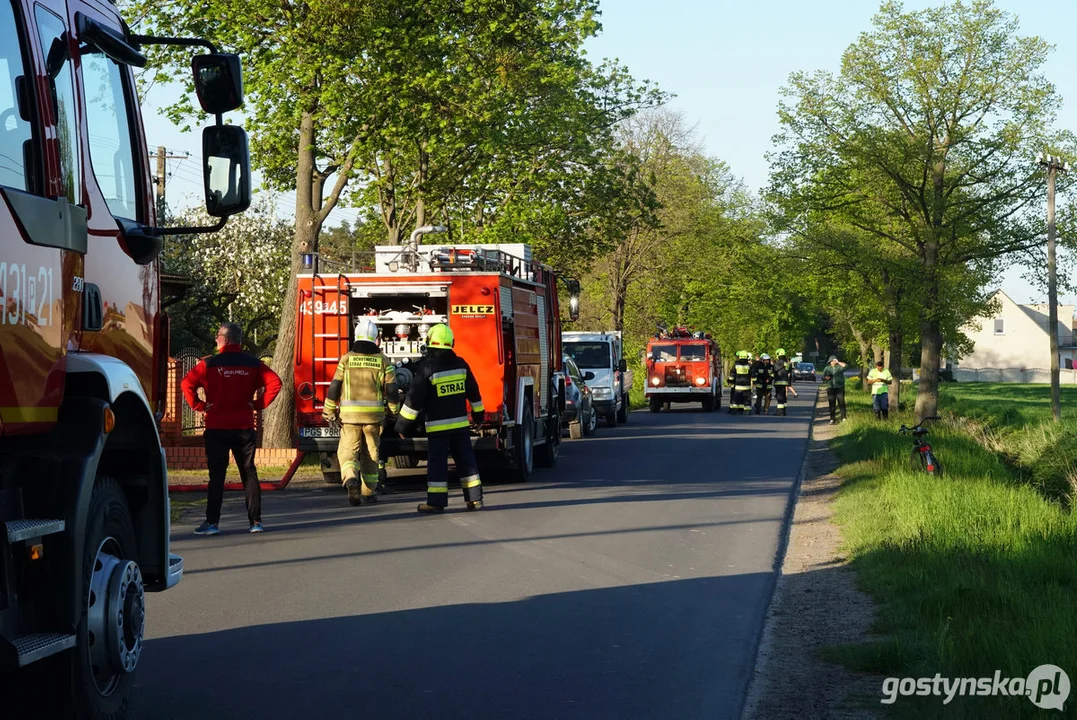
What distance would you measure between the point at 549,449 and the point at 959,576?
38.1 feet

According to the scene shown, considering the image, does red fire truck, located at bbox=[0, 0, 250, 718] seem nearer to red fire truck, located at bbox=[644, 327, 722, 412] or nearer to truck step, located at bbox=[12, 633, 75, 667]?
truck step, located at bbox=[12, 633, 75, 667]

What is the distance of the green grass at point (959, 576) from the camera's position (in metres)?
6.19

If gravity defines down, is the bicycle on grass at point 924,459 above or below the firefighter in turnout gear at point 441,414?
below

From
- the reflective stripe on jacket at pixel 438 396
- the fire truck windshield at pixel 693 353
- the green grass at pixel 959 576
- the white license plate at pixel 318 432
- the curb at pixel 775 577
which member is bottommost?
the curb at pixel 775 577

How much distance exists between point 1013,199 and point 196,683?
2698 centimetres

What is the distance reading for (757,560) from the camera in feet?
35.1

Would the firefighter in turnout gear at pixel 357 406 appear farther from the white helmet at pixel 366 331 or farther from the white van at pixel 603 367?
the white van at pixel 603 367

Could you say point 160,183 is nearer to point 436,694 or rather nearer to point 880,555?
point 880,555

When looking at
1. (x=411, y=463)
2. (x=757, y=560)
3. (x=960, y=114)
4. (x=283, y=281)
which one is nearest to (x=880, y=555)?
(x=757, y=560)

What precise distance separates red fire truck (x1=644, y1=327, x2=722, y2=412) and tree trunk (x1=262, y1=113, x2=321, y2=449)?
69.1 feet

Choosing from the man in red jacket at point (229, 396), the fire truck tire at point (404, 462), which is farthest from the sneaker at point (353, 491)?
the fire truck tire at point (404, 462)

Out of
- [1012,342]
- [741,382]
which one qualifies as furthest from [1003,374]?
[741,382]

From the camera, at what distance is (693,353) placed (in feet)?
135

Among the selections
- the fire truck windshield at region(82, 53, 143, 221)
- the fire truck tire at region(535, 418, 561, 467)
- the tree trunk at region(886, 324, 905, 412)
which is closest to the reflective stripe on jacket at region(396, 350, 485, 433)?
the fire truck tire at region(535, 418, 561, 467)
